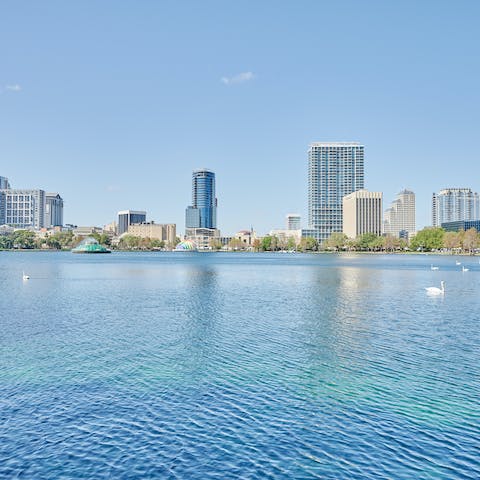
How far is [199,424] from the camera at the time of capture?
2022 cm

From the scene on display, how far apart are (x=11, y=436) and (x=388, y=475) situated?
14665 millimetres

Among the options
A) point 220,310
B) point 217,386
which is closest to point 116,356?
point 217,386

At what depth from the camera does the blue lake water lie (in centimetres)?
1697

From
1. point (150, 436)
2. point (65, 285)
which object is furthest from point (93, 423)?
point (65, 285)

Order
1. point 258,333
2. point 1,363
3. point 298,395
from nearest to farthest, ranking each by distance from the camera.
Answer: point 298,395 < point 1,363 < point 258,333

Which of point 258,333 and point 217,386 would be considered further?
point 258,333

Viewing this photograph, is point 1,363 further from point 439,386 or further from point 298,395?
point 439,386

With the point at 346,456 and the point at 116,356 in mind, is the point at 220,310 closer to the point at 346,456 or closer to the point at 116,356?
the point at 116,356

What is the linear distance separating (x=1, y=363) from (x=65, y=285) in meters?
56.3

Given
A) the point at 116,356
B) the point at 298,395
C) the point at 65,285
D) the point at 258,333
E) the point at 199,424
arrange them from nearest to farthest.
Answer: the point at 199,424, the point at 298,395, the point at 116,356, the point at 258,333, the point at 65,285

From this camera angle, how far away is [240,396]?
2378cm

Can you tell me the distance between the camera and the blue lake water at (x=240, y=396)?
16969 millimetres

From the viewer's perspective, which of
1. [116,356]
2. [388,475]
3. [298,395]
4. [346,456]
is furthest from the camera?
[116,356]

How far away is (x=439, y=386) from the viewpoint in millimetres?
25219
